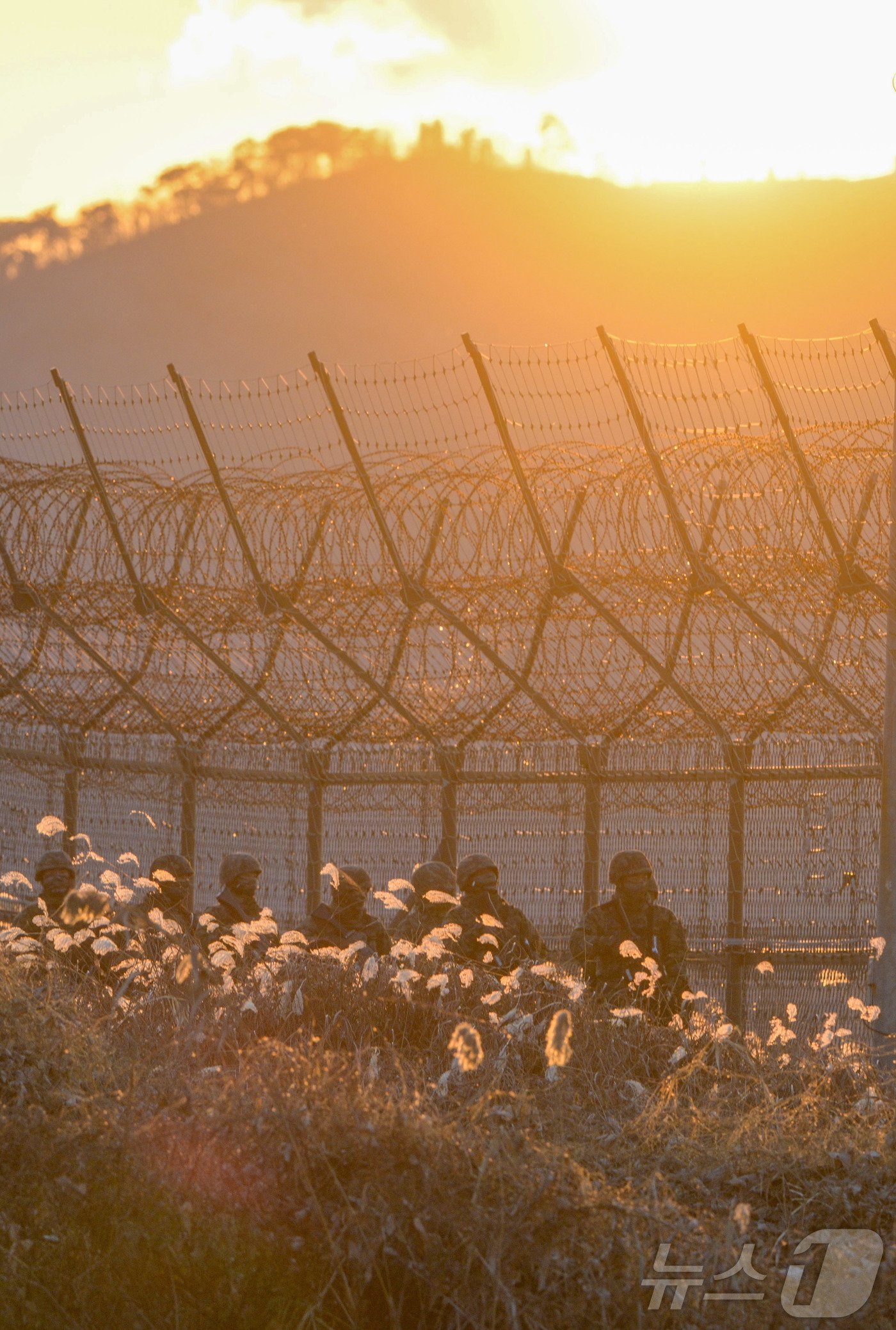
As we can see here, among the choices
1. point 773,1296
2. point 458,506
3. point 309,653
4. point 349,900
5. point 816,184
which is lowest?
point 773,1296

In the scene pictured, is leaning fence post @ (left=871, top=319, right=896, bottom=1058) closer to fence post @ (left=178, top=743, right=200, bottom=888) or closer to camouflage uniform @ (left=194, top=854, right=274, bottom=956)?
camouflage uniform @ (left=194, top=854, right=274, bottom=956)

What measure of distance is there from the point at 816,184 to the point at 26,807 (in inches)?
4153

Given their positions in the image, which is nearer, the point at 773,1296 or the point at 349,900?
the point at 773,1296

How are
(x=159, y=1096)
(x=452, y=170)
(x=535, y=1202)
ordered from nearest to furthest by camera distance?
(x=535, y=1202) < (x=159, y=1096) < (x=452, y=170)

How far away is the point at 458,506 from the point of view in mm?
11867

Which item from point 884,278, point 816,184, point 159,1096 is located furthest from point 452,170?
point 159,1096

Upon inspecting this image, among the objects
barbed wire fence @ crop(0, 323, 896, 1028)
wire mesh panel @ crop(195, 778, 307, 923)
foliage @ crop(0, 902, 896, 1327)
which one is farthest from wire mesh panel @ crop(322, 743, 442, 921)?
foliage @ crop(0, 902, 896, 1327)

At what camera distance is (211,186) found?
115000mm

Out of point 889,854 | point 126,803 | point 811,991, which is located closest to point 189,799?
point 126,803

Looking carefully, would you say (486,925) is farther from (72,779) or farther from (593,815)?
(72,779)

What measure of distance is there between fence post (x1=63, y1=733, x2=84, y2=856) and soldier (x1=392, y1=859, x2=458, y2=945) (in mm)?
3810

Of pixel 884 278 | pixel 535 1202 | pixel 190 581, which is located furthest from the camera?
pixel 884 278

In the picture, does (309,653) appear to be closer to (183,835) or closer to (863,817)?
(183,835)

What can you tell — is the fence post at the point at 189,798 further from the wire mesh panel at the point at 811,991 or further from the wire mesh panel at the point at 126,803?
the wire mesh panel at the point at 811,991
